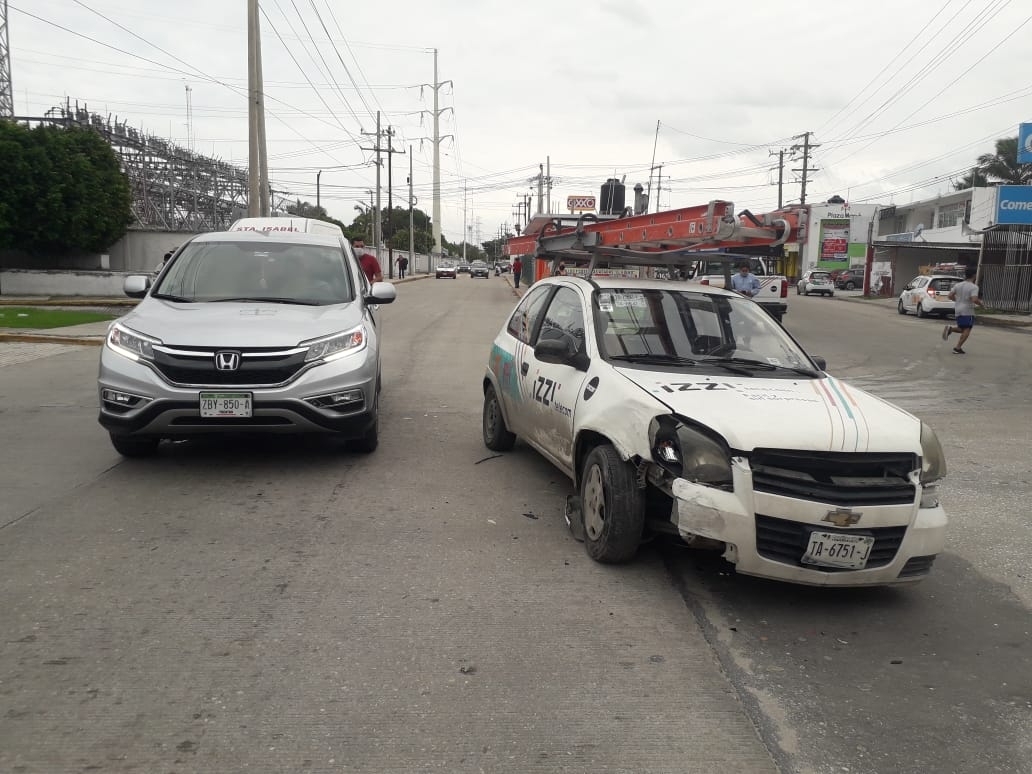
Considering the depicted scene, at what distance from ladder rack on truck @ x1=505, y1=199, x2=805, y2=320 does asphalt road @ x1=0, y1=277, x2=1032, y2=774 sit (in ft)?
6.15

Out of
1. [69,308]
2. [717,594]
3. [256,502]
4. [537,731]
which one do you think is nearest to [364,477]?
[256,502]

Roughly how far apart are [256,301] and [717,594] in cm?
429

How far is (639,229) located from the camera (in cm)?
930

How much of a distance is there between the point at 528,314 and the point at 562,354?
145cm

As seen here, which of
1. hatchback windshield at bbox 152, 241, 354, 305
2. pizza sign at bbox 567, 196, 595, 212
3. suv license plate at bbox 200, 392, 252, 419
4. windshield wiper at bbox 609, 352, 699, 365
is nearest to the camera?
windshield wiper at bbox 609, 352, 699, 365

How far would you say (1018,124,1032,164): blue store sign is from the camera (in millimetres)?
28688

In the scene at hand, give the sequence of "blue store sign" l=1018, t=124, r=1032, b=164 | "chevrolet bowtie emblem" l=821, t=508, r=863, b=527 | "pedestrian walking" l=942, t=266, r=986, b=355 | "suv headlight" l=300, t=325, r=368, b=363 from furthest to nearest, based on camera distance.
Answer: "blue store sign" l=1018, t=124, r=1032, b=164 < "pedestrian walking" l=942, t=266, r=986, b=355 < "suv headlight" l=300, t=325, r=368, b=363 < "chevrolet bowtie emblem" l=821, t=508, r=863, b=527

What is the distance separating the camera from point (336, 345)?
20.6ft

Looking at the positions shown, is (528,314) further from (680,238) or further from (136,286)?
(136,286)

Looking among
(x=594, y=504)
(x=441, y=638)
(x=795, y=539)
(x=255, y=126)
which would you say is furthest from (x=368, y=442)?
(x=255, y=126)

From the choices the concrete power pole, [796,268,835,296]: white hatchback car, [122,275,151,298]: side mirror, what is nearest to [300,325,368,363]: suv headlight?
[122,275,151,298]: side mirror

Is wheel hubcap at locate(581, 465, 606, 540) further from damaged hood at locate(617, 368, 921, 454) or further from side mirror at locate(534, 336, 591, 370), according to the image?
side mirror at locate(534, 336, 591, 370)

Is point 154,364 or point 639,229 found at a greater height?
point 639,229

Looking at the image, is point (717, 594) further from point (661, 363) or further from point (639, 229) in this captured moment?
point (639, 229)
